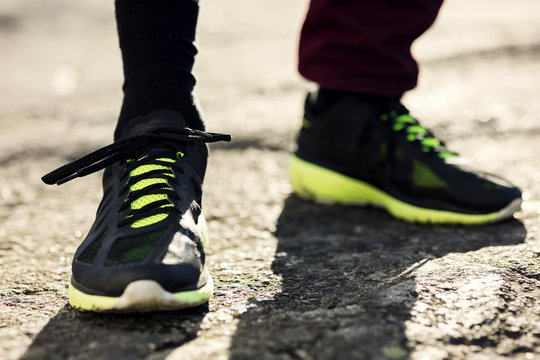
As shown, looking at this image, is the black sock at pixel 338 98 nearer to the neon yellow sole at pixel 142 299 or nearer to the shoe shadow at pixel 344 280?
the shoe shadow at pixel 344 280

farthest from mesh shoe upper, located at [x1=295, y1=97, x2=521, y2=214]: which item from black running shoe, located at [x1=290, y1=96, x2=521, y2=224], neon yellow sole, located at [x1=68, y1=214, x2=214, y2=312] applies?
neon yellow sole, located at [x1=68, y1=214, x2=214, y2=312]

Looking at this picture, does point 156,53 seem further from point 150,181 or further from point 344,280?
point 344,280

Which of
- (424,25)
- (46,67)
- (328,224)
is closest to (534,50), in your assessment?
(424,25)

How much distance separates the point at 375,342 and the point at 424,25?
0.97 metres

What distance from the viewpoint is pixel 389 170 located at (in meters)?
1.55

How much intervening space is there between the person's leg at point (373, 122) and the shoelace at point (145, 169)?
18.7 inches

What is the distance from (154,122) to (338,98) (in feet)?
1.95

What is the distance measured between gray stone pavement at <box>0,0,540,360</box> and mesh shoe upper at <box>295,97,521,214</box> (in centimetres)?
7

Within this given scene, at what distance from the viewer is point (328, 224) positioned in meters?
1.51

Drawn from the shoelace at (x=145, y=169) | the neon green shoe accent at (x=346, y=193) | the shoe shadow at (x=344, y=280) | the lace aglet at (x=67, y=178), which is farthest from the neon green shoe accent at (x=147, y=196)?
the neon green shoe accent at (x=346, y=193)

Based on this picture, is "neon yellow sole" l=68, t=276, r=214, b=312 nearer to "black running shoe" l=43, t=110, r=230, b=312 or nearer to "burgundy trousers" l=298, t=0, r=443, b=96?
"black running shoe" l=43, t=110, r=230, b=312

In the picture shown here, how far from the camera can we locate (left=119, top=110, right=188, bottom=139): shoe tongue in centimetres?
122

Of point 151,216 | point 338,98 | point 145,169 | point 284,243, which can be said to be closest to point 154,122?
point 145,169

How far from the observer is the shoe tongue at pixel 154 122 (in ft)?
4.01
